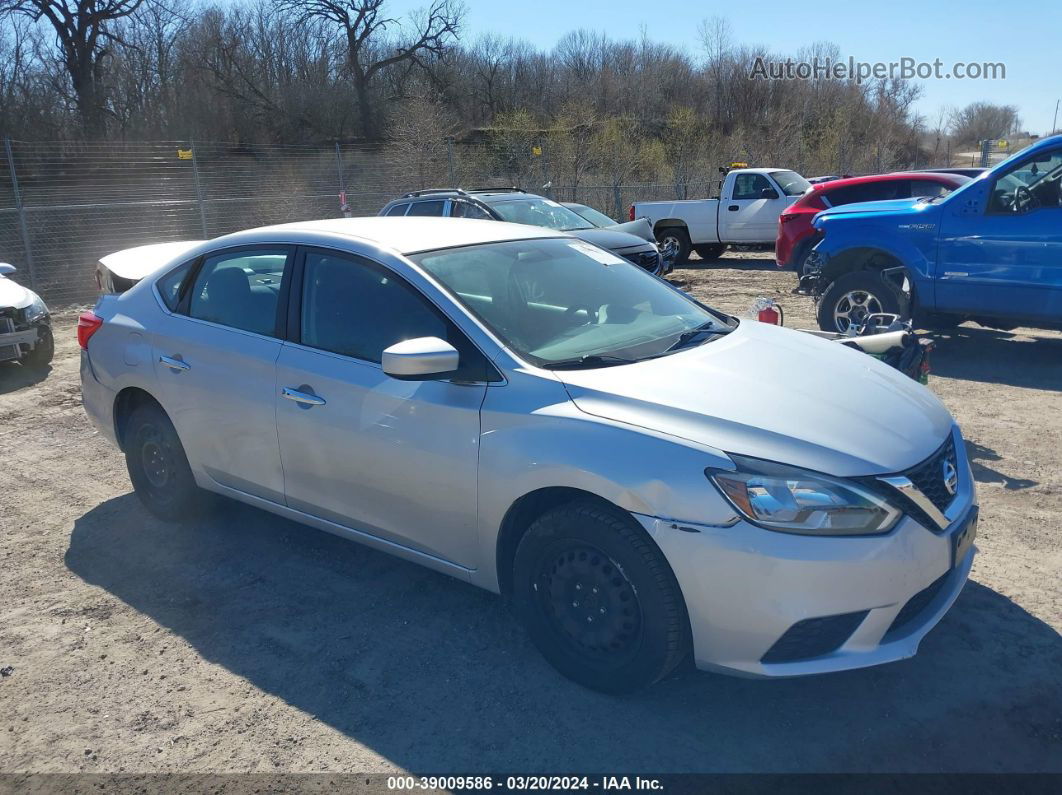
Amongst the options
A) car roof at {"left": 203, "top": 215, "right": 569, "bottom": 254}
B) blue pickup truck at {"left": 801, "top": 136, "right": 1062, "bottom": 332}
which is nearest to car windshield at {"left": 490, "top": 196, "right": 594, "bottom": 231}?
blue pickup truck at {"left": 801, "top": 136, "right": 1062, "bottom": 332}

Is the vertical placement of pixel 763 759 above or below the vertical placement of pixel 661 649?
below

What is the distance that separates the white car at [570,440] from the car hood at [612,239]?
652 cm

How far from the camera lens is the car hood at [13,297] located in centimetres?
872

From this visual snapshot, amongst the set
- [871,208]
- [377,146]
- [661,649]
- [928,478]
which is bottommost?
[661,649]

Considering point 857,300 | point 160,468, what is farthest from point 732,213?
point 160,468

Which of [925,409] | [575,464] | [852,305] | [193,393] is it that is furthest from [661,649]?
[852,305]

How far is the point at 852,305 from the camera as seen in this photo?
843 centimetres

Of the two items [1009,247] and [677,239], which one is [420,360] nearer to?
[1009,247]

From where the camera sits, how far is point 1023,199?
748 centimetres

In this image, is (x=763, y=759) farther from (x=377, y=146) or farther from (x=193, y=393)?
(x=377, y=146)

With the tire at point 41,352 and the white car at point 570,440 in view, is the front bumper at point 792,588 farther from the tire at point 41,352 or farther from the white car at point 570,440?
the tire at point 41,352

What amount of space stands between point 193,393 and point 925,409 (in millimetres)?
3378

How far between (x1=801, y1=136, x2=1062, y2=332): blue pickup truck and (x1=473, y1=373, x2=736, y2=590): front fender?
237 inches

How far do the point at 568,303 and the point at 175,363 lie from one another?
6.80 feet
